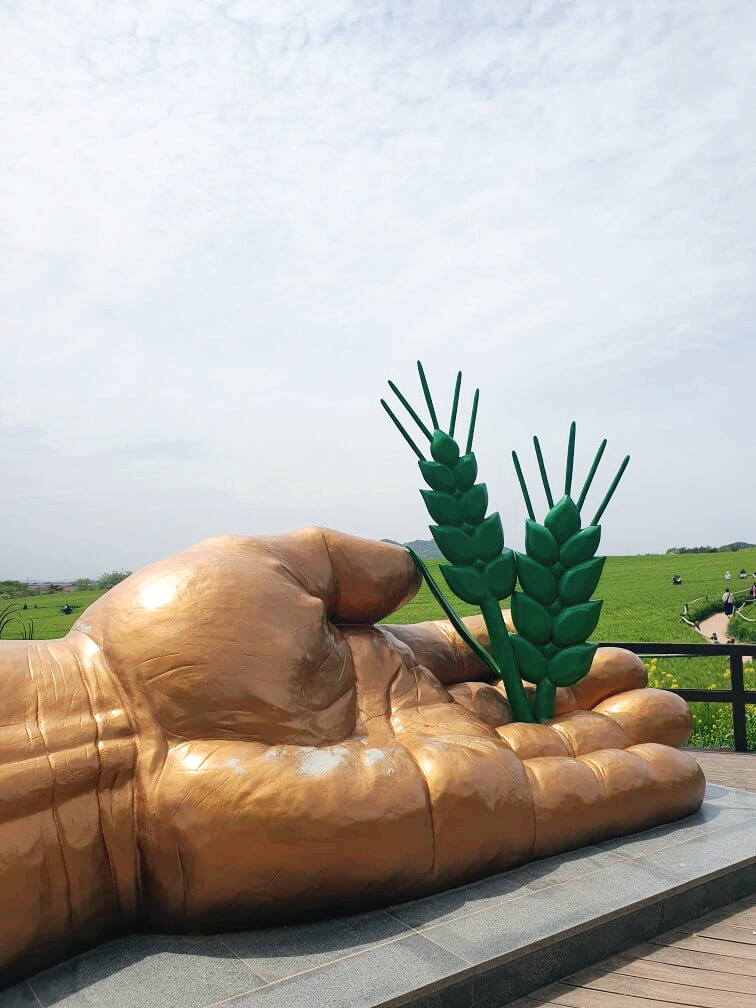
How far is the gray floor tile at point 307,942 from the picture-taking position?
108 inches

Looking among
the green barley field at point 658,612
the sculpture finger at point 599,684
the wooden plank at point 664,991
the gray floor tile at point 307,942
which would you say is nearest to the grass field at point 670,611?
the green barley field at point 658,612

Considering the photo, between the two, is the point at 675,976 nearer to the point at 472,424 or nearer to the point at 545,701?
the point at 545,701

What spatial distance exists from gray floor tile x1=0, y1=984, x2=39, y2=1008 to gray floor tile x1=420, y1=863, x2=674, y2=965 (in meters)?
1.39

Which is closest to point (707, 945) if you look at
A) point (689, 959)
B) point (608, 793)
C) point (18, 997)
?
point (689, 959)

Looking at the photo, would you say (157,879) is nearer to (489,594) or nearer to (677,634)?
(489,594)

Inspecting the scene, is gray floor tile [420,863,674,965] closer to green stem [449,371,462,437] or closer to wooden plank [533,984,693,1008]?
wooden plank [533,984,693,1008]

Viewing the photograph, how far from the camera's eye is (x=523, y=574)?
15.3ft

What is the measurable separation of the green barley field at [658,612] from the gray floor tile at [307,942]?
260 cm

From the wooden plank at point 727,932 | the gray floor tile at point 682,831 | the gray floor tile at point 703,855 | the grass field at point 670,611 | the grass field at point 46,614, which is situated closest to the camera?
the wooden plank at point 727,932

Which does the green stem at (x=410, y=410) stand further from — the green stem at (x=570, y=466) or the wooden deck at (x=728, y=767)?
the wooden deck at (x=728, y=767)

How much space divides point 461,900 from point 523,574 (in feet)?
6.48

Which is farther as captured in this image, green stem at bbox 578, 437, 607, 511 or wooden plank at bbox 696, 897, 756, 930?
green stem at bbox 578, 437, 607, 511

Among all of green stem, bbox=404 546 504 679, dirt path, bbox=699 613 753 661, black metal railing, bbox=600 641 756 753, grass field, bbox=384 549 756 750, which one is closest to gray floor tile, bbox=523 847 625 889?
green stem, bbox=404 546 504 679

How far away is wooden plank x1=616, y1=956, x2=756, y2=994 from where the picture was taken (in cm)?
282
